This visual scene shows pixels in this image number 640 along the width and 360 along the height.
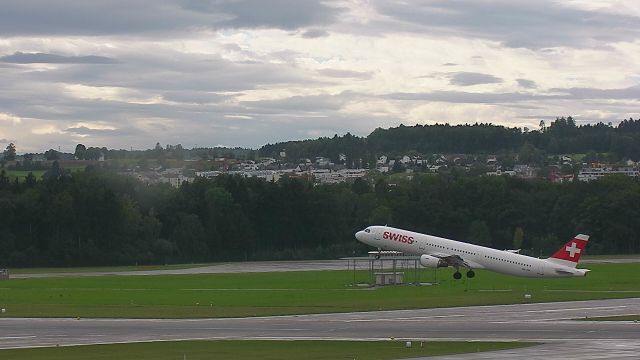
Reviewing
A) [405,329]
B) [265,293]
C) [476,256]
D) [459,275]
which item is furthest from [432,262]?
[405,329]

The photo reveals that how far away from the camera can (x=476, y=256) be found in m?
95.8

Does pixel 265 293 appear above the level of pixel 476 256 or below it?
below

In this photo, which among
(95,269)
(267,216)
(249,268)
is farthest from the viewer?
(267,216)

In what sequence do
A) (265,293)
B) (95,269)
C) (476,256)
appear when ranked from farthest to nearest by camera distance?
1. (95,269)
2. (476,256)
3. (265,293)

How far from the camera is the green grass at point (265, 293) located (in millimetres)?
69812

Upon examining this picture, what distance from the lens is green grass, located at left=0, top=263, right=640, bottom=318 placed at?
69812 mm

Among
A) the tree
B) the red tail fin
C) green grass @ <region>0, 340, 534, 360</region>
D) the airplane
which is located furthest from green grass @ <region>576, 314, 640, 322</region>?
the tree

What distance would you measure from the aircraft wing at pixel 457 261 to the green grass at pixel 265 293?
1.48 metres

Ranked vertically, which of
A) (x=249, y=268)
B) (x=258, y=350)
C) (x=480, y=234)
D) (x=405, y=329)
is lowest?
(x=249, y=268)

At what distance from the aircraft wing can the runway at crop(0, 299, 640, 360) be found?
26.7 metres

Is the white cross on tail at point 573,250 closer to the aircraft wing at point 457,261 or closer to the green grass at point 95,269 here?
the aircraft wing at point 457,261

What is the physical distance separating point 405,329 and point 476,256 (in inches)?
1587

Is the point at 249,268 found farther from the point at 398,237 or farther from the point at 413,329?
the point at 413,329

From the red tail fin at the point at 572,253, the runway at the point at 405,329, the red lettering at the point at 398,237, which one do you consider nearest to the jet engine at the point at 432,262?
the red lettering at the point at 398,237
